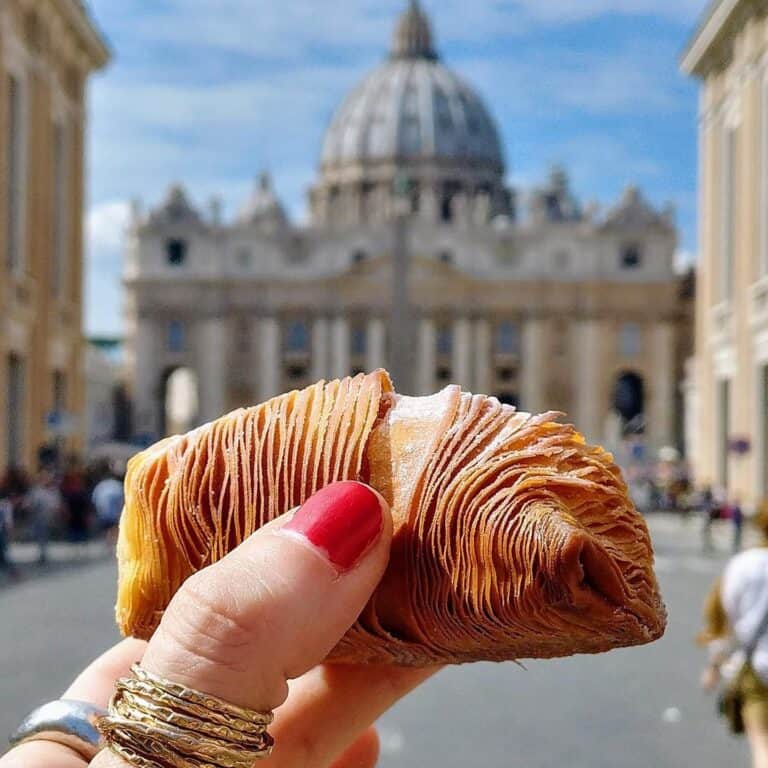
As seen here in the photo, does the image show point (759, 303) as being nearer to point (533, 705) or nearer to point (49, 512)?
point (49, 512)

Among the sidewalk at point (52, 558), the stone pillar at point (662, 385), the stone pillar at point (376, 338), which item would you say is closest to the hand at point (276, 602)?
the sidewalk at point (52, 558)

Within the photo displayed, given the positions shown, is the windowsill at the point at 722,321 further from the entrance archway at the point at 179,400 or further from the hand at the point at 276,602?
the entrance archway at the point at 179,400

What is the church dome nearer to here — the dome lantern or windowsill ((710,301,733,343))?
the dome lantern

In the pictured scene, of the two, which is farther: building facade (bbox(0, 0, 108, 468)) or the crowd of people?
building facade (bbox(0, 0, 108, 468))

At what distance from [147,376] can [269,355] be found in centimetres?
638

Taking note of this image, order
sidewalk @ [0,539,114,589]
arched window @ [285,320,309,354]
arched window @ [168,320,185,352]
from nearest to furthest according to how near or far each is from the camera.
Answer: sidewalk @ [0,539,114,589] → arched window @ [168,320,185,352] → arched window @ [285,320,309,354]

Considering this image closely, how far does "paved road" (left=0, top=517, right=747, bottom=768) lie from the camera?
637cm

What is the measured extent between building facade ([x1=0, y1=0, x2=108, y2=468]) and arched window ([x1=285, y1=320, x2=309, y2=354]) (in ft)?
126

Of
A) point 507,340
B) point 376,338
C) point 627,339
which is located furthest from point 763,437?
point 507,340

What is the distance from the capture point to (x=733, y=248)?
2641 centimetres

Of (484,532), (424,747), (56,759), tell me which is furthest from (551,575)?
(424,747)

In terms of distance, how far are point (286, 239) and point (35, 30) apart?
4399 cm

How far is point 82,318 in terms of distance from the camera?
2948 centimetres

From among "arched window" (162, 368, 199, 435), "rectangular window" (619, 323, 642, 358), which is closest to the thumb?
"arched window" (162, 368, 199, 435)
